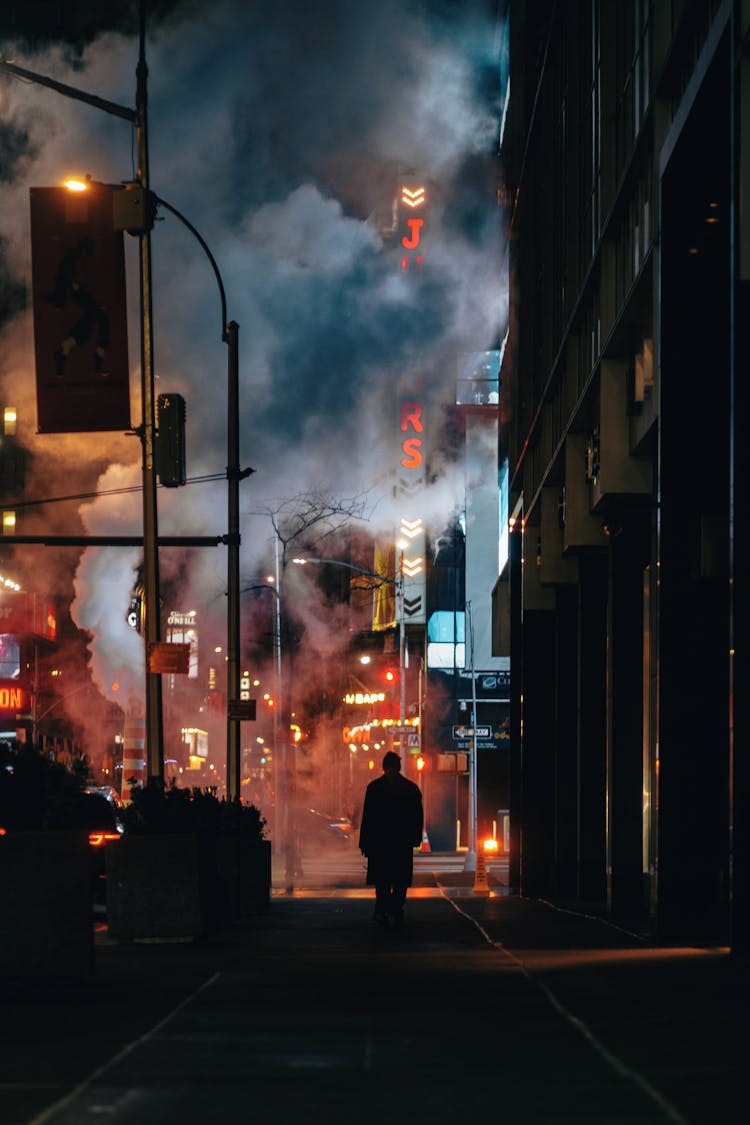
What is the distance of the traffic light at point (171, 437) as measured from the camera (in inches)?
901

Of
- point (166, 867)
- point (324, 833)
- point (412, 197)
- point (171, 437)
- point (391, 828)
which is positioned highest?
point (412, 197)

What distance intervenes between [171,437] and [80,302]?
2717mm

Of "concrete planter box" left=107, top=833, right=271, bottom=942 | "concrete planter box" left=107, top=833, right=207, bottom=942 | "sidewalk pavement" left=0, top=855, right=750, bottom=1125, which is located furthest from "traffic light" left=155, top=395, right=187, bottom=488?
"sidewalk pavement" left=0, top=855, right=750, bottom=1125

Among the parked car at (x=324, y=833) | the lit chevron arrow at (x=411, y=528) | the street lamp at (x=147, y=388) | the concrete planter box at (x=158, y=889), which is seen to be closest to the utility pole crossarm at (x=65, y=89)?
the street lamp at (x=147, y=388)

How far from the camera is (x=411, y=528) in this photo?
94.6m

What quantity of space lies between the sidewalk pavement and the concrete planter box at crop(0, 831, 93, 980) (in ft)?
0.53

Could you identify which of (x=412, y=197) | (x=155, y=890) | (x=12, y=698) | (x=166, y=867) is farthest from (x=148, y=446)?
(x=12, y=698)

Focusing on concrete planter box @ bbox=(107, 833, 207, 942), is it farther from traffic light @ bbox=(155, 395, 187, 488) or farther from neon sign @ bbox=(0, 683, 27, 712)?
neon sign @ bbox=(0, 683, 27, 712)

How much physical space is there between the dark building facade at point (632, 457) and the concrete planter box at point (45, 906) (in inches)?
189

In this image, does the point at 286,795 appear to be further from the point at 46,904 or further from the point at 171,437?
the point at 46,904

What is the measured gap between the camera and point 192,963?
13.8 m

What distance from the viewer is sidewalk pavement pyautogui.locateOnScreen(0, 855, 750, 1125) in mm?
6488

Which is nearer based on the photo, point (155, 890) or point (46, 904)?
point (46, 904)

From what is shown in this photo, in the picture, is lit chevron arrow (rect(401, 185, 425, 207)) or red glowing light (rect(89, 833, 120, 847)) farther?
lit chevron arrow (rect(401, 185, 425, 207))
